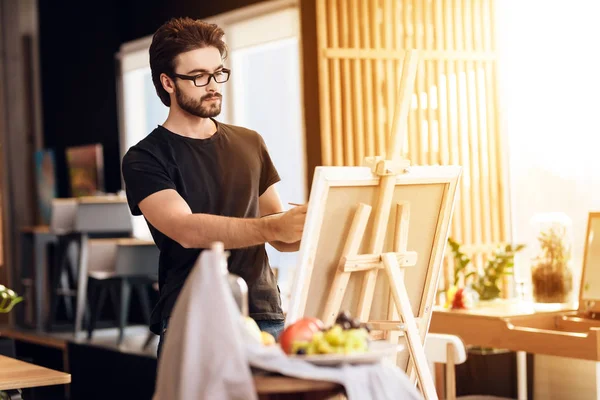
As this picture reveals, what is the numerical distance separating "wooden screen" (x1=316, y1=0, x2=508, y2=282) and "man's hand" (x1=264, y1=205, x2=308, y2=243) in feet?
6.93

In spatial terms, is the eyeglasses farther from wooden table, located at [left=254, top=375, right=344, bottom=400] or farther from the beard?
wooden table, located at [left=254, top=375, right=344, bottom=400]

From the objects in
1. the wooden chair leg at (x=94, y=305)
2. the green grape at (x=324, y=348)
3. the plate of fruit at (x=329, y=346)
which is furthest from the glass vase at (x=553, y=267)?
the wooden chair leg at (x=94, y=305)

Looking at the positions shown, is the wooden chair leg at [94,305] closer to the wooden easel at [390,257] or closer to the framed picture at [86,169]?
the framed picture at [86,169]

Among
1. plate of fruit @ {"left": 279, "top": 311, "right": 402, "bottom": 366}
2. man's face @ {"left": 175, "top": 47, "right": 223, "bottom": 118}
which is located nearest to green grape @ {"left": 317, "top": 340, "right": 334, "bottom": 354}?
plate of fruit @ {"left": 279, "top": 311, "right": 402, "bottom": 366}

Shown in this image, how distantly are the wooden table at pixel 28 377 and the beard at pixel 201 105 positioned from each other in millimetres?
922

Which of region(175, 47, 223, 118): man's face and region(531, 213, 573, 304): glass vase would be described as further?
region(531, 213, 573, 304): glass vase

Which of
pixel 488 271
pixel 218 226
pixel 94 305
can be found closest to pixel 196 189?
pixel 218 226

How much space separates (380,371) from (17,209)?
29.5 ft

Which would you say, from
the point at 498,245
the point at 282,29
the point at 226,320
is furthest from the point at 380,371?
the point at 282,29

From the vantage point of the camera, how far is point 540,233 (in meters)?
4.44

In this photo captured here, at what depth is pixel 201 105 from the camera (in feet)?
8.66

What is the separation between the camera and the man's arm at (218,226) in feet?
7.99

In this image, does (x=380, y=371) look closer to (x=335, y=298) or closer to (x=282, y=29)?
(x=335, y=298)

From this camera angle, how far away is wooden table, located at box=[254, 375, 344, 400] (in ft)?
6.11
